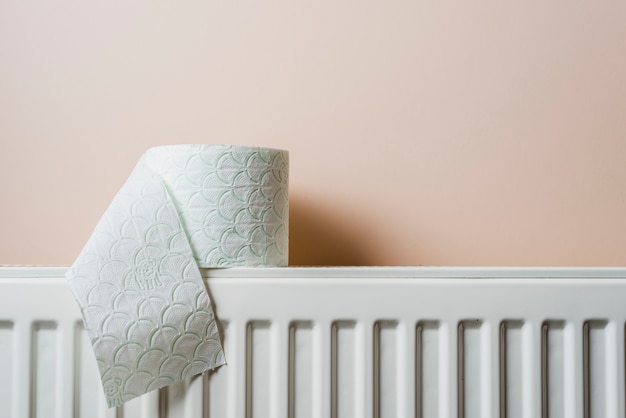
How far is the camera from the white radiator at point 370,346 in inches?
24.2

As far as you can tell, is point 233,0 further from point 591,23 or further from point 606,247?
point 606,247

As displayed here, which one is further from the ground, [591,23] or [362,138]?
[591,23]

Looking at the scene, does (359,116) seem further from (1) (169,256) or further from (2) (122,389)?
(2) (122,389)

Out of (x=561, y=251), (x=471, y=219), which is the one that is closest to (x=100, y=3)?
(x=471, y=219)

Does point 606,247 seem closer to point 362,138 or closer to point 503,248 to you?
point 503,248

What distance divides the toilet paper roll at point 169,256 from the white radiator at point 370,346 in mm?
25

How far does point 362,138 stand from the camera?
0.81 meters

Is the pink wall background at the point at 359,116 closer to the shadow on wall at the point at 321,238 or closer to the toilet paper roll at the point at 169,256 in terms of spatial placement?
the shadow on wall at the point at 321,238

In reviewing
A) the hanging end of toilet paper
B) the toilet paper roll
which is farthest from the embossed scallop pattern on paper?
the hanging end of toilet paper

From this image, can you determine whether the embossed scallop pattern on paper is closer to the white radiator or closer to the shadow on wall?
the white radiator

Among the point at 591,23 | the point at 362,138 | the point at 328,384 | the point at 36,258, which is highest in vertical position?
the point at 591,23

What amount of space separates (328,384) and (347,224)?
245 millimetres

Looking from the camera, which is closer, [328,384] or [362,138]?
[328,384]

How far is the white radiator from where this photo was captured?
2.01 feet
